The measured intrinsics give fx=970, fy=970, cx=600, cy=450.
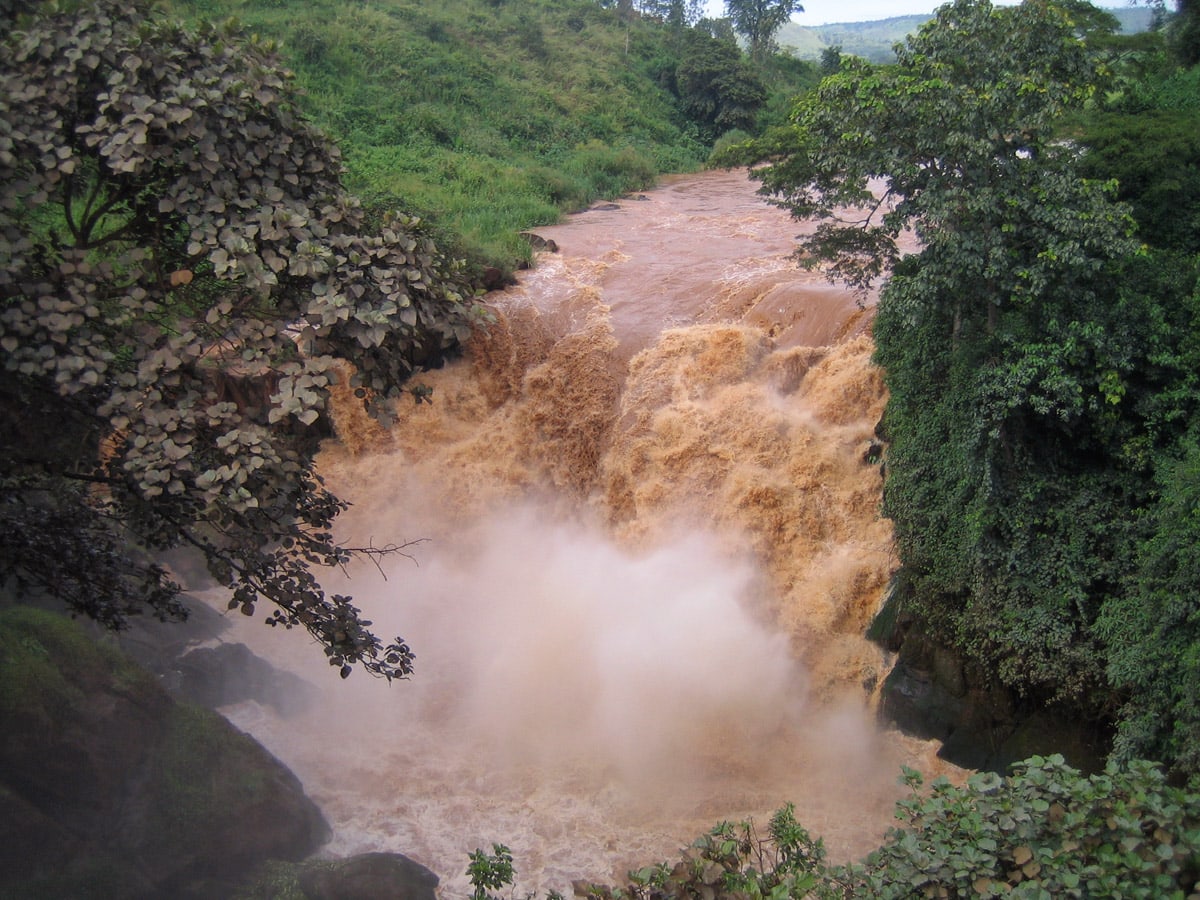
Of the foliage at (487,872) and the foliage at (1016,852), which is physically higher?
the foliage at (1016,852)

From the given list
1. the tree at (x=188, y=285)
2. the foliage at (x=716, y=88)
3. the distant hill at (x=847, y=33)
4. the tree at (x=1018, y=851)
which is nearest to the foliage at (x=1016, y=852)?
the tree at (x=1018, y=851)

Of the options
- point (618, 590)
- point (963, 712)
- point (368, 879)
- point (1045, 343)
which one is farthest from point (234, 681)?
point (1045, 343)

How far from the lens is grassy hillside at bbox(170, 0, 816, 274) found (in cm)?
2145

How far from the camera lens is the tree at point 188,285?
4215 mm

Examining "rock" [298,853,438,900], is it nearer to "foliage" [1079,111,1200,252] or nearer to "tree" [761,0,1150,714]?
"tree" [761,0,1150,714]

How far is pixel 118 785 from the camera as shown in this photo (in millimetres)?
8289

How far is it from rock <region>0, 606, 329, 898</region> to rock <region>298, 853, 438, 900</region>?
606mm

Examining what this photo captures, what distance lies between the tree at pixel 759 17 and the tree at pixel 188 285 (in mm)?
37039

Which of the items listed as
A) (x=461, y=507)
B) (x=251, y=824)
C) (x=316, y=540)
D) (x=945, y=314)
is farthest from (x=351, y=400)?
(x=316, y=540)

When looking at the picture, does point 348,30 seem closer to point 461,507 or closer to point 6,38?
point 461,507

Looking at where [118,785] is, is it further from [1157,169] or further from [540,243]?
[540,243]

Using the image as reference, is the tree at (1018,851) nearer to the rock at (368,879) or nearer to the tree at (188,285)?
the tree at (188,285)

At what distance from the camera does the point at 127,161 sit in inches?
168

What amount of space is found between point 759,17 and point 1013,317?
3321cm
